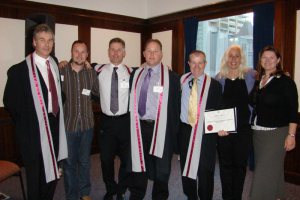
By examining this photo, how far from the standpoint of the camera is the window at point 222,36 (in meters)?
4.49

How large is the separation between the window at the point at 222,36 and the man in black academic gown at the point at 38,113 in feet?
11.4

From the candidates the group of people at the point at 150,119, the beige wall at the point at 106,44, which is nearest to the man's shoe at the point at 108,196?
the group of people at the point at 150,119

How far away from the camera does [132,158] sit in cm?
283

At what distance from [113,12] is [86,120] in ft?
11.7

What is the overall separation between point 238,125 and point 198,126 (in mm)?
459

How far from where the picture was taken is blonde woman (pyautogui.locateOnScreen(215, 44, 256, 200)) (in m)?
2.74

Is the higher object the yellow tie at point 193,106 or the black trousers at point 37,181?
the yellow tie at point 193,106

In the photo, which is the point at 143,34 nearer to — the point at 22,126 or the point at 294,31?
the point at 294,31

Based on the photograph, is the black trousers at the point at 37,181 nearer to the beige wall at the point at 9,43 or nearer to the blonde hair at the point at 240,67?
the blonde hair at the point at 240,67

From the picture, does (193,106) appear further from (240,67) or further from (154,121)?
(240,67)

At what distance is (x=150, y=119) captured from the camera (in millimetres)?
2783

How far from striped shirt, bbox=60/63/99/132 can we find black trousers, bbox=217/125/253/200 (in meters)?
1.57

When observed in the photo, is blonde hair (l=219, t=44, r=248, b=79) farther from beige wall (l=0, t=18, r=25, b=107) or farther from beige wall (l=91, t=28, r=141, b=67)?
beige wall (l=0, t=18, r=25, b=107)

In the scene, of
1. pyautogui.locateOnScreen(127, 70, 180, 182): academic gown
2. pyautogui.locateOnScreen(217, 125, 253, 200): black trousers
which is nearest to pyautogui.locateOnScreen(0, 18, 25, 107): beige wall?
pyautogui.locateOnScreen(127, 70, 180, 182): academic gown
